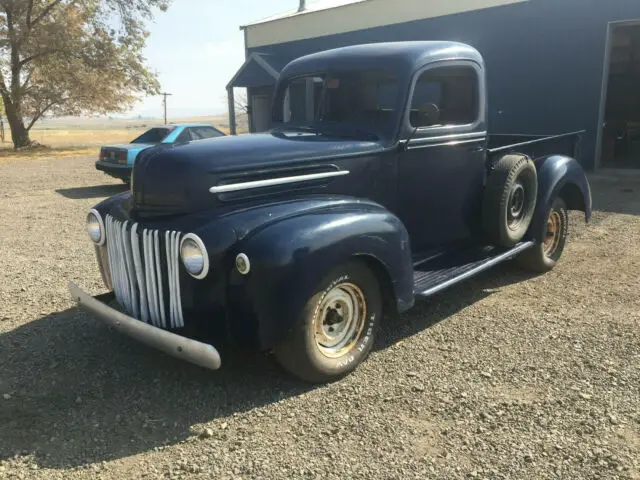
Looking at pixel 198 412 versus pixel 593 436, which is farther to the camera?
pixel 198 412

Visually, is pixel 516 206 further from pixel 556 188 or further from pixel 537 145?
pixel 537 145

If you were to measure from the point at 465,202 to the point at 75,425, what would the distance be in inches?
125

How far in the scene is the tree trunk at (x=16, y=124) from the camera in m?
23.5

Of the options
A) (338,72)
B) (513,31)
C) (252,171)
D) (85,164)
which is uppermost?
(513,31)

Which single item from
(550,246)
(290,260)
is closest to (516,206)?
(550,246)

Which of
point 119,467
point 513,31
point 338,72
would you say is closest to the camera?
point 119,467

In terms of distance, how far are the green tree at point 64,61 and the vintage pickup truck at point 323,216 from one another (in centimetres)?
2175

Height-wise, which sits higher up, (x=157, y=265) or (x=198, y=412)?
(x=157, y=265)

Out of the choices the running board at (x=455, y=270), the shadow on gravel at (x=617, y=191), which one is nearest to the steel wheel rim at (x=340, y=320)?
the running board at (x=455, y=270)

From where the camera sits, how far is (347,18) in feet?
56.5

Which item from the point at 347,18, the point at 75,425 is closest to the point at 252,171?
the point at 75,425

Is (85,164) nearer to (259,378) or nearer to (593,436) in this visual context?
(259,378)

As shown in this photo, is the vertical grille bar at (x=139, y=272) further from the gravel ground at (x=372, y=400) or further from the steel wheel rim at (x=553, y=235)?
the steel wheel rim at (x=553, y=235)

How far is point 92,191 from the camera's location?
11.3 metres
